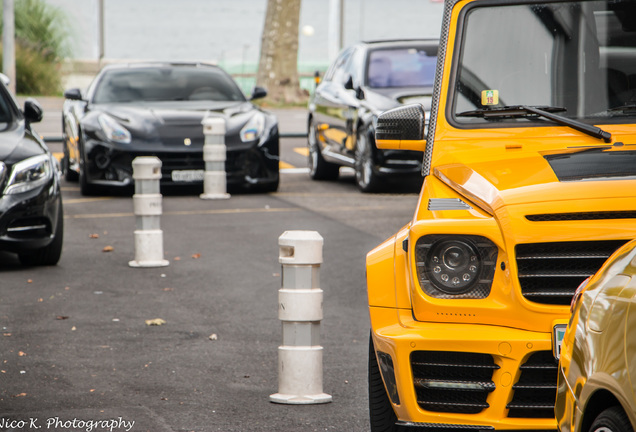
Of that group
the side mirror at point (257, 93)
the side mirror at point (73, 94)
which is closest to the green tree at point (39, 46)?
the side mirror at point (73, 94)

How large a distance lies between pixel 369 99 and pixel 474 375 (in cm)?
1061

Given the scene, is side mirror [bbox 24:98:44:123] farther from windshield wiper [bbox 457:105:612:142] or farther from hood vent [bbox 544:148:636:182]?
hood vent [bbox 544:148:636:182]

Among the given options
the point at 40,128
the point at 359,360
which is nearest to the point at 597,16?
the point at 359,360

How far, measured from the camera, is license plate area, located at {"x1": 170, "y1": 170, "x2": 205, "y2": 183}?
1407cm

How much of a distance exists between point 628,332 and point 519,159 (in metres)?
1.77

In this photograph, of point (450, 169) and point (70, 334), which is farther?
point (70, 334)

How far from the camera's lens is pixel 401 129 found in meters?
5.39

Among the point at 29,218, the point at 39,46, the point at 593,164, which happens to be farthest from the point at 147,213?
the point at 39,46

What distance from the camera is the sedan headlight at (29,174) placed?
29.5 ft

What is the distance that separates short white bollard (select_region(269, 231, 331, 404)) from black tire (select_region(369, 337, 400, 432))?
37.2 inches

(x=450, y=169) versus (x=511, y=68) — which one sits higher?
(x=511, y=68)

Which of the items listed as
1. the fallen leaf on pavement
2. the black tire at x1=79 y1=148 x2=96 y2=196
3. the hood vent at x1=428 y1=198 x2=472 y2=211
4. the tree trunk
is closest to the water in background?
the tree trunk

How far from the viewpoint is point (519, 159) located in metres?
4.73

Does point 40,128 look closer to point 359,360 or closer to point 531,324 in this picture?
point 359,360
